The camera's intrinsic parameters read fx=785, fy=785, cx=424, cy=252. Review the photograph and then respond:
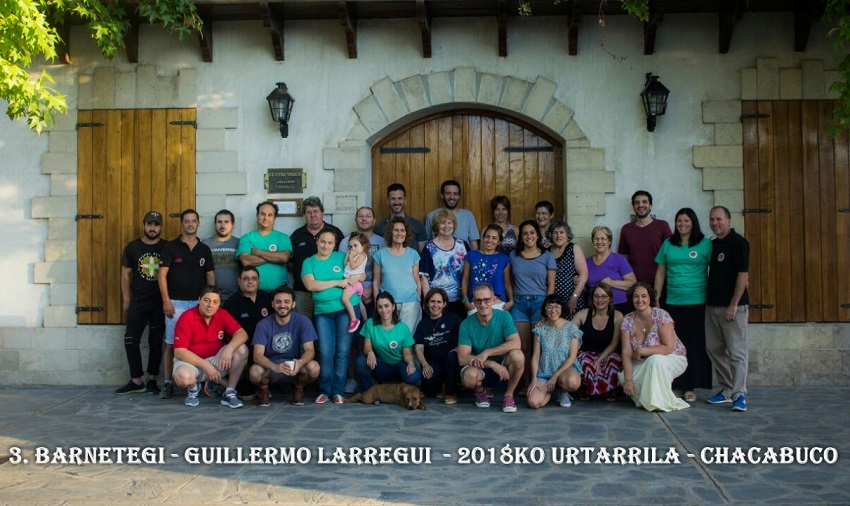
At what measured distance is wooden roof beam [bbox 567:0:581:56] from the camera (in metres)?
6.86

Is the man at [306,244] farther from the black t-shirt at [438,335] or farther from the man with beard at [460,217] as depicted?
the black t-shirt at [438,335]

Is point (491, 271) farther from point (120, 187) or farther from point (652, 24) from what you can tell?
point (120, 187)

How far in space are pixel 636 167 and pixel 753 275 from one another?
1.41m

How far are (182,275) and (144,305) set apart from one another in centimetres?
53

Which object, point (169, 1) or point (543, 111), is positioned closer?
point (169, 1)

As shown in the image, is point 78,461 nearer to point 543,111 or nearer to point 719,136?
point 543,111

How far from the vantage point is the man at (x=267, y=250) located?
6.68 meters

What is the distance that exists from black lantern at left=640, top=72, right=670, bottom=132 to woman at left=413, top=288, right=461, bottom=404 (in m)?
2.53

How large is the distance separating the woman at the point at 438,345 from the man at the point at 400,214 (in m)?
0.91

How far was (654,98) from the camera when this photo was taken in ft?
22.6

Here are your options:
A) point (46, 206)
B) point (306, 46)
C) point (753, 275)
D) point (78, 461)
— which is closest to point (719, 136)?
point (753, 275)

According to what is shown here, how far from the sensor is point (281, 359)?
20.2 ft

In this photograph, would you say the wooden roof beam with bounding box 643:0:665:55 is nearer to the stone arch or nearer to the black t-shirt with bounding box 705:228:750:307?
the stone arch

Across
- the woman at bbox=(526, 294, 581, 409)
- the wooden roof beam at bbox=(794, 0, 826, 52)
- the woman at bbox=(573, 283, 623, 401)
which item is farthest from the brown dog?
the wooden roof beam at bbox=(794, 0, 826, 52)
